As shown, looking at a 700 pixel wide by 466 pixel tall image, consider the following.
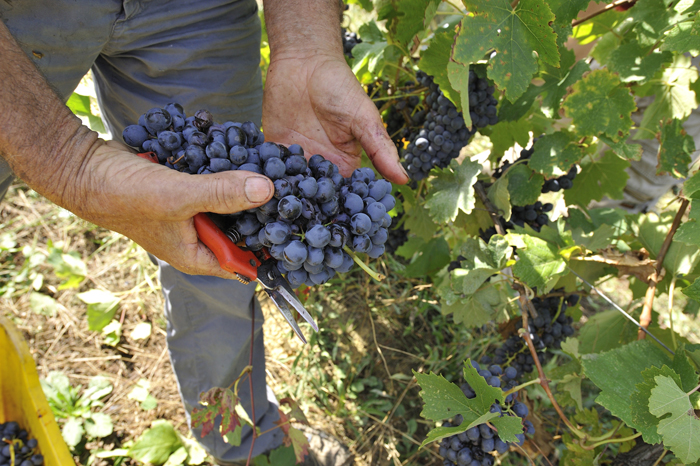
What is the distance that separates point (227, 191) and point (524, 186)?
53.6 inches

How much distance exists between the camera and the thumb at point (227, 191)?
1.14m

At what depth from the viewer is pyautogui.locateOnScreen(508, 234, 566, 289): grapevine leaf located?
1672 millimetres

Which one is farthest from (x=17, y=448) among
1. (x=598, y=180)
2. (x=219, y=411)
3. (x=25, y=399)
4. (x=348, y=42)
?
(x=598, y=180)

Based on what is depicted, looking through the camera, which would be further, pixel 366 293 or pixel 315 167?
pixel 366 293

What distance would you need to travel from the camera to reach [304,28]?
1.83m

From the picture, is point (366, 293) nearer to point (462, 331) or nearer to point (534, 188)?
point (462, 331)

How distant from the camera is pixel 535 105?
6.77ft

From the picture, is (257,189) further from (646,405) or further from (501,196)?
(646,405)

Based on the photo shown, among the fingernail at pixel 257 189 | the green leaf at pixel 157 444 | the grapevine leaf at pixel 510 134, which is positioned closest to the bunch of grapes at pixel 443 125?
the grapevine leaf at pixel 510 134

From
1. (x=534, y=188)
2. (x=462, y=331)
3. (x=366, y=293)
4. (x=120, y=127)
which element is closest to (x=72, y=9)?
(x=120, y=127)

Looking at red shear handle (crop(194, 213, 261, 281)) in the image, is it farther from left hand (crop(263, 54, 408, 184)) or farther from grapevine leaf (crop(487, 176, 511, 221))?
grapevine leaf (crop(487, 176, 511, 221))

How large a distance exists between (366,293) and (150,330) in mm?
1624

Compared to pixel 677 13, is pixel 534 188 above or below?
below

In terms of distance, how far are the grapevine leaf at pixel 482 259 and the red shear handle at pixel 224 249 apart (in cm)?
90
